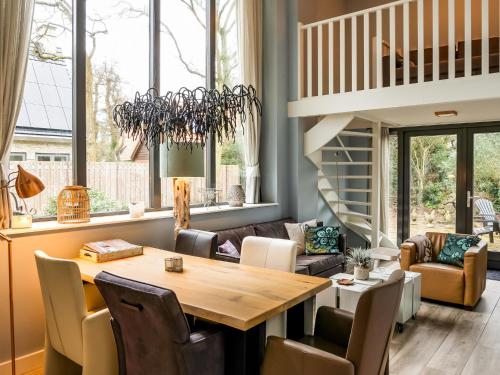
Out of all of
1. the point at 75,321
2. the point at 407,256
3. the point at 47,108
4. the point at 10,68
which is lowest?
the point at 407,256

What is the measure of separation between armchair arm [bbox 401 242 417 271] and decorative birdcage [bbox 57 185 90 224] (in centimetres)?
327

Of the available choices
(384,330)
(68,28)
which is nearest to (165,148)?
(68,28)

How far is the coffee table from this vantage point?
3.40 m

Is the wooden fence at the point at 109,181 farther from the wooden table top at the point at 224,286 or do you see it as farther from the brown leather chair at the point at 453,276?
the brown leather chair at the point at 453,276

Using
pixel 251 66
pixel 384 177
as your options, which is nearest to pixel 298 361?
pixel 251 66

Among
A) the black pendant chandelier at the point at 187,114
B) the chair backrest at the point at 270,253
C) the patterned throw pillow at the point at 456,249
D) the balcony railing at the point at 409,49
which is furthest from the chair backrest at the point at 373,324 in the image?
the balcony railing at the point at 409,49

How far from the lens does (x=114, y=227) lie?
137 inches

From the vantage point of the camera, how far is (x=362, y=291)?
3291mm

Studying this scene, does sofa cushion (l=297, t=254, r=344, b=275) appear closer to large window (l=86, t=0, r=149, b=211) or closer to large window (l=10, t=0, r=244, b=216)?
large window (l=10, t=0, r=244, b=216)

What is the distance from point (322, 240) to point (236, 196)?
1.17 m

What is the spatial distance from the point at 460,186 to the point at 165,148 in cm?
495

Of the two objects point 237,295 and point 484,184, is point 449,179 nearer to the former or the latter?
point 484,184

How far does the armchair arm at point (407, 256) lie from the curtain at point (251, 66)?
1.93 meters

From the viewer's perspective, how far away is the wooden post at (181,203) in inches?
140
